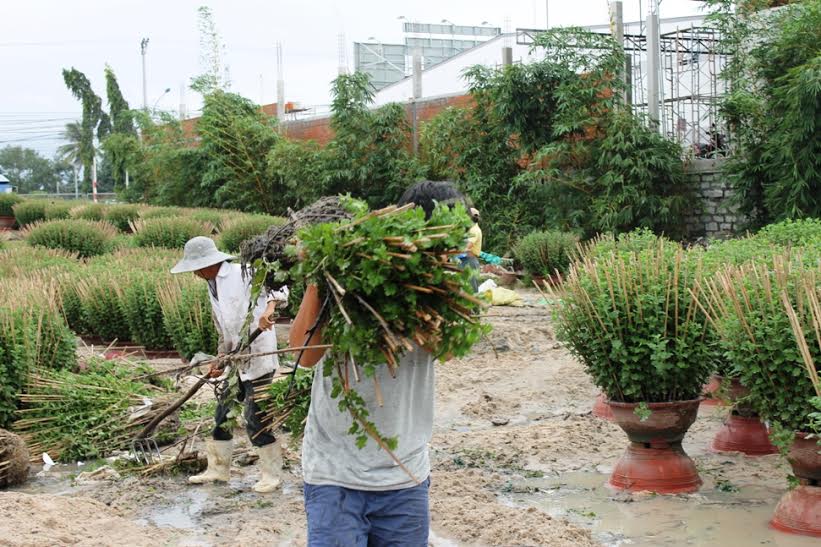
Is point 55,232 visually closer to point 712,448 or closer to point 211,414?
point 211,414

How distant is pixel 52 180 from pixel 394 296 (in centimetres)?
11309

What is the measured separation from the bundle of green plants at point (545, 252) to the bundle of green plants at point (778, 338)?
35.4ft

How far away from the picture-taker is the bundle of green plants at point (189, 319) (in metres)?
11.0

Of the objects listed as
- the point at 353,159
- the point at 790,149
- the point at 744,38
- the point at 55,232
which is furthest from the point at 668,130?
the point at 55,232

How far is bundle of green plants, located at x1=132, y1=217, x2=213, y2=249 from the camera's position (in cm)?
1997

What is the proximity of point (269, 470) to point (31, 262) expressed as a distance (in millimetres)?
10203

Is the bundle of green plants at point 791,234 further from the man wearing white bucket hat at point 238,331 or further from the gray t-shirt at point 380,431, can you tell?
the gray t-shirt at point 380,431

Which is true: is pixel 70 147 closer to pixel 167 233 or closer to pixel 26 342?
pixel 167 233

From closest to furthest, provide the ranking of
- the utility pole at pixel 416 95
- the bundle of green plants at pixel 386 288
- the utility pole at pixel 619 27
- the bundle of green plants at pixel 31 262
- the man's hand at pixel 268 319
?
the bundle of green plants at pixel 386 288 < the man's hand at pixel 268 319 < the bundle of green plants at pixel 31 262 < the utility pole at pixel 619 27 < the utility pole at pixel 416 95

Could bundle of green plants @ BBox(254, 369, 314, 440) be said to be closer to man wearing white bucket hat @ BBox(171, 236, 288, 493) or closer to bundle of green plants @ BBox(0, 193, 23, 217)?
man wearing white bucket hat @ BBox(171, 236, 288, 493)

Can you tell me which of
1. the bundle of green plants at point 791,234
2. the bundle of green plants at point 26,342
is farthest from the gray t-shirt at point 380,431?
the bundle of green plants at point 791,234

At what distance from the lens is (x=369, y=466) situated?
3260 millimetres

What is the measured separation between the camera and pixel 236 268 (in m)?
6.81

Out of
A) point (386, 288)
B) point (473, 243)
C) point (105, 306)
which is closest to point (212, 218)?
point (105, 306)
